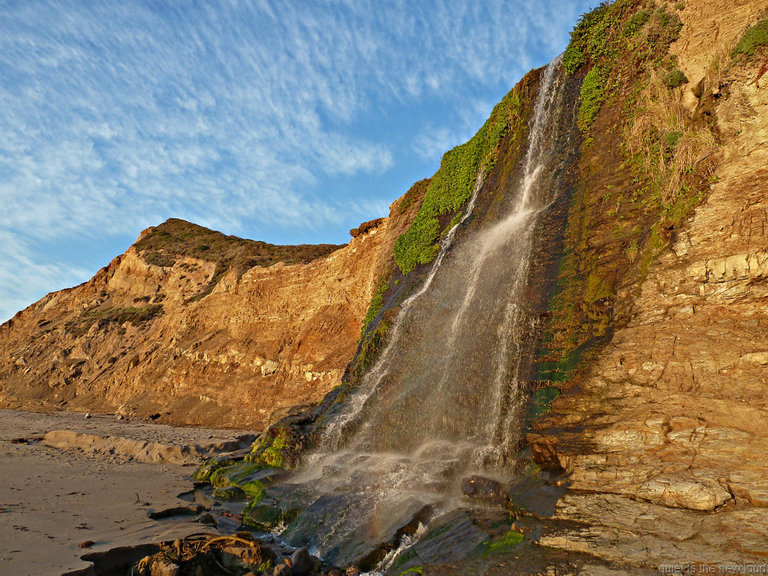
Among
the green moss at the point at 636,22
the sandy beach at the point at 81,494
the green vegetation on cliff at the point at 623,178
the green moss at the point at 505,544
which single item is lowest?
the sandy beach at the point at 81,494

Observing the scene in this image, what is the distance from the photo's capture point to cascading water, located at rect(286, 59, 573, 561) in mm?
8281

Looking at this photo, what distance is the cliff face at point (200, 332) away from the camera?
25500mm

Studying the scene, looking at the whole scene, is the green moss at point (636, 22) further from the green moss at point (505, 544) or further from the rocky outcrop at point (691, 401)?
the green moss at point (505, 544)

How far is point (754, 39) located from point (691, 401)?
8425 mm

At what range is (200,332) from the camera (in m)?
33.4

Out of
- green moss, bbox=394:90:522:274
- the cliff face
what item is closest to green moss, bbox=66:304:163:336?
the cliff face

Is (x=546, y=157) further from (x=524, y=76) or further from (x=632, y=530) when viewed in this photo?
(x=632, y=530)

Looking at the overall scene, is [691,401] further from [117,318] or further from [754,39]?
[117,318]

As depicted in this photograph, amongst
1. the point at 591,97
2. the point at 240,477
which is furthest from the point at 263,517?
the point at 591,97

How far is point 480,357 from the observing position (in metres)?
11.2

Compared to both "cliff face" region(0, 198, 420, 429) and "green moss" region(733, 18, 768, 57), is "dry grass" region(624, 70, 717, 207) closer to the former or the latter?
"green moss" region(733, 18, 768, 57)

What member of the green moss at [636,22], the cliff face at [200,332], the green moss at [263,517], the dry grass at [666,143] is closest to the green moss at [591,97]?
the green moss at [636,22]

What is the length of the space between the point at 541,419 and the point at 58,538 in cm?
823

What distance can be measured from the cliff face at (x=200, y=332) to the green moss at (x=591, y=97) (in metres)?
9.47
